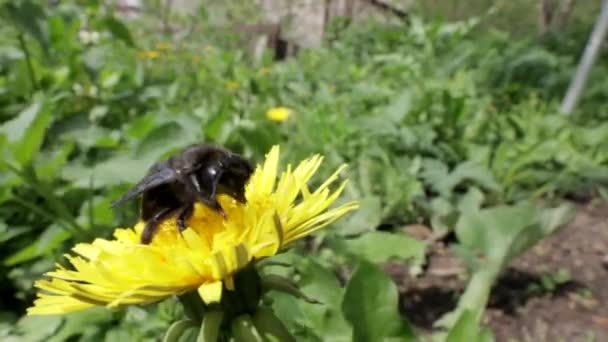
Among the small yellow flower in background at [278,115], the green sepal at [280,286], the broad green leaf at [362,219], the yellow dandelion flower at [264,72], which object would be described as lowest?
the yellow dandelion flower at [264,72]

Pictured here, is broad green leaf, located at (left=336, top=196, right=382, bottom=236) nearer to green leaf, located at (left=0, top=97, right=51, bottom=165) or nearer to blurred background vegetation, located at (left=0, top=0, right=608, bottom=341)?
blurred background vegetation, located at (left=0, top=0, right=608, bottom=341)

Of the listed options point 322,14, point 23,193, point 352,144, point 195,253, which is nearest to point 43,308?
point 195,253

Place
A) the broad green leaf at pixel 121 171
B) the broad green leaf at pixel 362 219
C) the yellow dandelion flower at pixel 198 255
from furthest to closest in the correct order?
the broad green leaf at pixel 362 219
the broad green leaf at pixel 121 171
the yellow dandelion flower at pixel 198 255

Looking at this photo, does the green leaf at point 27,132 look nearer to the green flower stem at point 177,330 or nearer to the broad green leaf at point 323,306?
the broad green leaf at point 323,306

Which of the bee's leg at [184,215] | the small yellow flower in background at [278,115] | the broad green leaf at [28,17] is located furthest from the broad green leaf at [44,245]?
the small yellow flower in background at [278,115]

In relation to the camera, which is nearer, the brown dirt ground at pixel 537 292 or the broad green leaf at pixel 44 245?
the broad green leaf at pixel 44 245

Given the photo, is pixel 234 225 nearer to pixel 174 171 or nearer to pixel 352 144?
pixel 174 171

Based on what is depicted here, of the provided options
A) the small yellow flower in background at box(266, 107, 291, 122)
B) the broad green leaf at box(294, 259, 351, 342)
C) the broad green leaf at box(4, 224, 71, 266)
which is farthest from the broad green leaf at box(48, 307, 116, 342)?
the small yellow flower in background at box(266, 107, 291, 122)

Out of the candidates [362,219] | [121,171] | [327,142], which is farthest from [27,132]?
[327,142]
